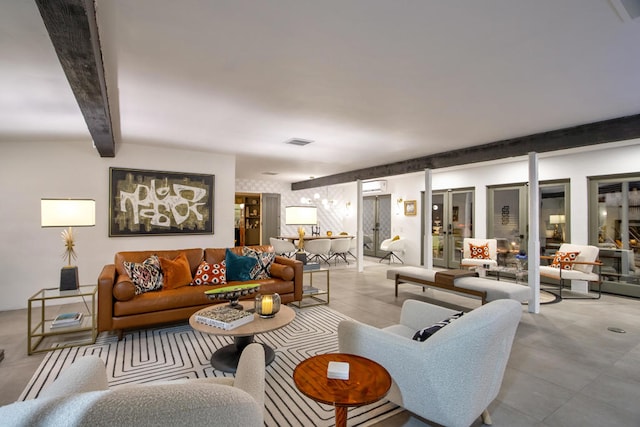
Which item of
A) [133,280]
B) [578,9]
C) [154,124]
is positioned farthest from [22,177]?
[578,9]

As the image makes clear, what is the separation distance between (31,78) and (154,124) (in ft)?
5.21

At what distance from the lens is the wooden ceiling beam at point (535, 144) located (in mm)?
3803

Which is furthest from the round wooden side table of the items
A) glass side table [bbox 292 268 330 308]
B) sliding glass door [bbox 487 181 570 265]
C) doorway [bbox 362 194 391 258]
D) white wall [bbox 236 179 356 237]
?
white wall [bbox 236 179 356 237]

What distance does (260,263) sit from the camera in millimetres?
4594

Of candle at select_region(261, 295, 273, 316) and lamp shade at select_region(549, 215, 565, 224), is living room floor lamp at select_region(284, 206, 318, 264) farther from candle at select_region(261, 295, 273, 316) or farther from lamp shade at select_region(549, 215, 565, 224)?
lamp shade at select_region(549, 215, 565, 224)

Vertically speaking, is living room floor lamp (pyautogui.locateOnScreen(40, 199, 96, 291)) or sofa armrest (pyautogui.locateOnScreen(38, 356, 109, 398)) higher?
living room floor lamp (pyautogui.locateOnScreen(40, 199, 96, 291))

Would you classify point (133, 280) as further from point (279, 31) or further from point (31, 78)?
point (279, 31)

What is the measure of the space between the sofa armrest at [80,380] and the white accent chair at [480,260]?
6394 mm

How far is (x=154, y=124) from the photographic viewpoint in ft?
13.4

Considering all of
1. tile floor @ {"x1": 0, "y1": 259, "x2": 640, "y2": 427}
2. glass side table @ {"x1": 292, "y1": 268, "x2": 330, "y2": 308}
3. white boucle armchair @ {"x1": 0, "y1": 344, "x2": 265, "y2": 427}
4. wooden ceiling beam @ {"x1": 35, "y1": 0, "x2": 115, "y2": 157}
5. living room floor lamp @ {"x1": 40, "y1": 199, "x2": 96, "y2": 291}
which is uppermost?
wooden ceiling beam @ {"x1": 35, "y1": 0, "x2": 115, "y2": 157}

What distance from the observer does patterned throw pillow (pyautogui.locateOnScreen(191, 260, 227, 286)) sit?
412cm

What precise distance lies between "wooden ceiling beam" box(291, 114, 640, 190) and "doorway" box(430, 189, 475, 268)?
2.43 m

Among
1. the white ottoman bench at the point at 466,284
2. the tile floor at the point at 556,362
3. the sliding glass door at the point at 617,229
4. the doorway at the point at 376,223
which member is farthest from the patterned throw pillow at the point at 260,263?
the doorway at the point at 376,223

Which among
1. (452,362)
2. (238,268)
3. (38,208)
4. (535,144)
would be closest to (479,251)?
(535,144)
